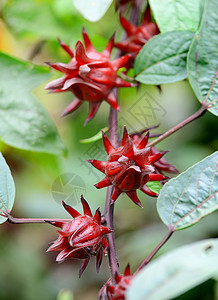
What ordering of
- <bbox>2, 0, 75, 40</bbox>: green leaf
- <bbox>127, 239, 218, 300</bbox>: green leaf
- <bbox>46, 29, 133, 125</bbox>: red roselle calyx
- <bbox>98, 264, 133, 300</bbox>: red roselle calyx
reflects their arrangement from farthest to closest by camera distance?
1. <bbox>2, 0, 75, 40</bbox>: green leaf
2. <bbox>46, 29, 133, 125</bbox>: red roselle calyx
3. <bbox>98, 264, 133, 300</bbox>: red roselle calyx
4. <bbox>127, 239, 218, 300</bbox>: green leaf

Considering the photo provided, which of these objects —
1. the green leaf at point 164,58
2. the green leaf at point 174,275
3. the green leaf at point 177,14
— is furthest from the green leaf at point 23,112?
the green leaf at point 174,275

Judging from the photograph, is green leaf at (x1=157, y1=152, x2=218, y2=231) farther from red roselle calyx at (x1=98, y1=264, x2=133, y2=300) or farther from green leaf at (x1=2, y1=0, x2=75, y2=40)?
green leaf at (x1=2, y1=0, x2=75, y2=40)

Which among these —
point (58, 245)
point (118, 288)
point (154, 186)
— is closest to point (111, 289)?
point (118, 288)

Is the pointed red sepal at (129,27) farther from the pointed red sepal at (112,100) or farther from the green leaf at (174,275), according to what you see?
the green leaf at (174,275)

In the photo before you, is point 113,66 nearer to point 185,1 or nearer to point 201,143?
point 185,1

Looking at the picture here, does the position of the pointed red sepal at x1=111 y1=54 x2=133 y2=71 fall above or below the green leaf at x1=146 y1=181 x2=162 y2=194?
above

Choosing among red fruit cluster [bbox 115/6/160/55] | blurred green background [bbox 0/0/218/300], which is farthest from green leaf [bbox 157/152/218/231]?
blurred green background [bbox 0/0/218/300]

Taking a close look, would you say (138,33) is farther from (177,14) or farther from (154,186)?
(154,186)
